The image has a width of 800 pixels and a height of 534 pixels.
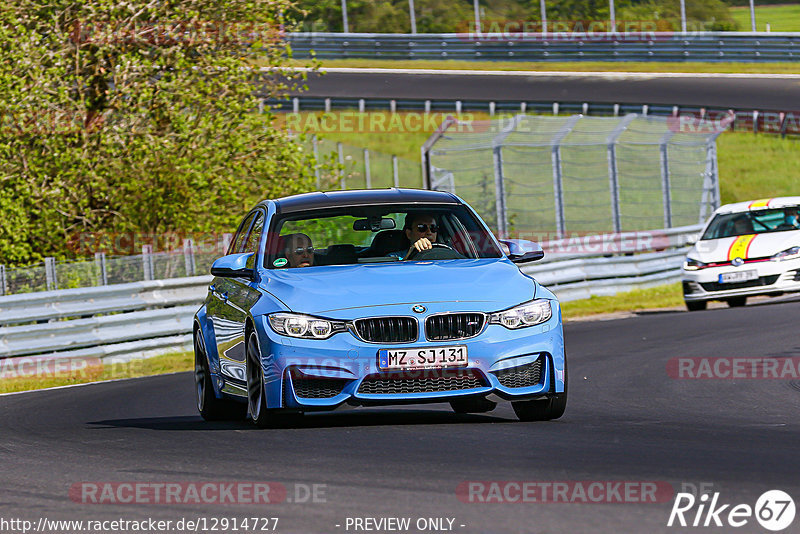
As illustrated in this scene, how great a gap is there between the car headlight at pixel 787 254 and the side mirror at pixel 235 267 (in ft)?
40.9

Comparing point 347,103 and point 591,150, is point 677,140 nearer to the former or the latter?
point 591,150

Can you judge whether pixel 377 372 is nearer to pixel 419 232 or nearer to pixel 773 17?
pixel 419 232

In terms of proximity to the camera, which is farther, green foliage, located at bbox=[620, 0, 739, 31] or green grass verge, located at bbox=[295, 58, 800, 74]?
green foliage, located at bbox=[620, 0, 739, 31]

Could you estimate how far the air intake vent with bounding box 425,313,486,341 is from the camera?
845 centimetres

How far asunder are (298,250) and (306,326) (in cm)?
120

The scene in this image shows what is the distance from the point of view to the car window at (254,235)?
10.3 m

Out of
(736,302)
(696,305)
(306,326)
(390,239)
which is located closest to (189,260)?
(696,305)

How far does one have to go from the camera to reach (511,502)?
19.7 ft

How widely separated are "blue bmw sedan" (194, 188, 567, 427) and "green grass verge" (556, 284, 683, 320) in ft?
41.6

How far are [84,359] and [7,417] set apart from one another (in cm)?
602

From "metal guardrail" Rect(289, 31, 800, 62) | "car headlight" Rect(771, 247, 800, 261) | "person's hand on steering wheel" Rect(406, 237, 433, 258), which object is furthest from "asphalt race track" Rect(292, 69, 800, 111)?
"person's hand on steering wheel" Rect(406, 237, 433, 258)

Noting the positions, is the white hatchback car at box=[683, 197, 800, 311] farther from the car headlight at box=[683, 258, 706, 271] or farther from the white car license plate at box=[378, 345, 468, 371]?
the white car license plate at box=[378, 345, 468, 371]

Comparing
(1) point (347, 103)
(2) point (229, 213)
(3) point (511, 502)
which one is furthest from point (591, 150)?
(3) point (511, 502)

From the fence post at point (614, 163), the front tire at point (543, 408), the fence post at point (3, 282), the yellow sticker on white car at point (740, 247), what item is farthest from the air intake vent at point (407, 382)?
the fence post at point (614, 163)
